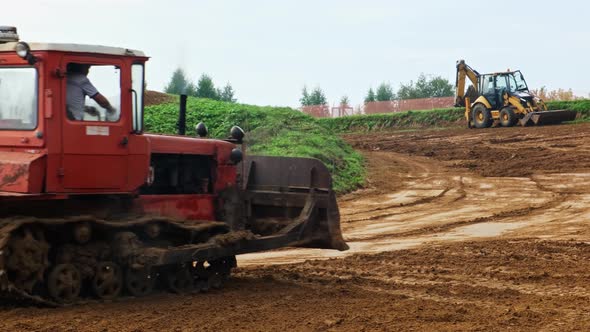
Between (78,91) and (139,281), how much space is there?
1.99 meters

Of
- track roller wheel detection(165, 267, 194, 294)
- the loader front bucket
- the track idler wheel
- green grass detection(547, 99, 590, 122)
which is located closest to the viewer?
the track idler wheel

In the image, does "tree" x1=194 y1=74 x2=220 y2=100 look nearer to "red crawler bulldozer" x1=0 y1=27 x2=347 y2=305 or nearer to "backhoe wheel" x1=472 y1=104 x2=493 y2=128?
"backhoe wheel" x1=472 y1=104 x2=493 y2=128

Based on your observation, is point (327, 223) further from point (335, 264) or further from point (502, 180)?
point (502, 180)

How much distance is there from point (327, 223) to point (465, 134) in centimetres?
2786

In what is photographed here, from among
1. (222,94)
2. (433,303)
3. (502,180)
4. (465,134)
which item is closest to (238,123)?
(502,180)

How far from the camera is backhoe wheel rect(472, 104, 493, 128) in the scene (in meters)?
41.7

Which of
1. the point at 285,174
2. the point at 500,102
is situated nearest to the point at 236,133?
the point at 285,174

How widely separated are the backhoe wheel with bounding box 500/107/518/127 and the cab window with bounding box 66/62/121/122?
107 ft

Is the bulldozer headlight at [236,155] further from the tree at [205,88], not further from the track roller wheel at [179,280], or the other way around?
the tree at [205,88]

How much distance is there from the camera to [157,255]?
947 centimetres

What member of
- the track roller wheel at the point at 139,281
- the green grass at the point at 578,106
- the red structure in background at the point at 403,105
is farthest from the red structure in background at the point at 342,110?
the track roller wheel at the point at 139,281

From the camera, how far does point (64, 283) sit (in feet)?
29.2

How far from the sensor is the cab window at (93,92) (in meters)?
9.14

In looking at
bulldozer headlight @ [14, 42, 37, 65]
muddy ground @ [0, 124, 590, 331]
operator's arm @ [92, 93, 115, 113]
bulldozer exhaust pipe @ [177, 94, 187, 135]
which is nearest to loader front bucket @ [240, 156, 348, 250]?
muddy ground @ [0, 124, 590, 331]
